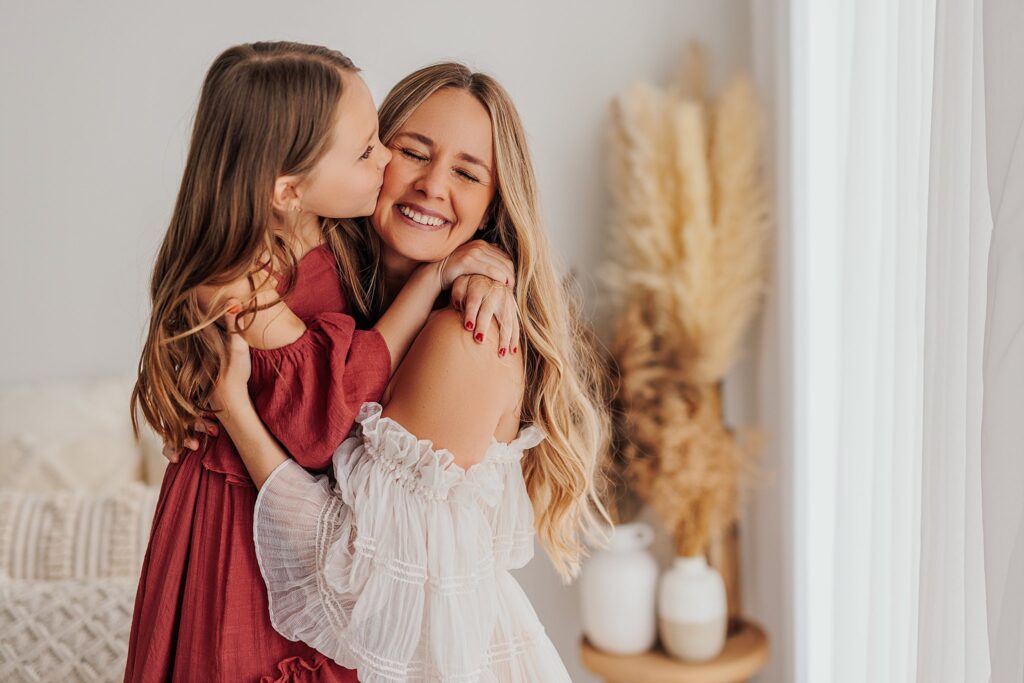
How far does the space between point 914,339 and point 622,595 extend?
1239mm

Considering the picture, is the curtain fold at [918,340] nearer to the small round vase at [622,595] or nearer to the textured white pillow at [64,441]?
the small round vase at [622,595]

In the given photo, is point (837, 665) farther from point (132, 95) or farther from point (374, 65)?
point (132, 95)

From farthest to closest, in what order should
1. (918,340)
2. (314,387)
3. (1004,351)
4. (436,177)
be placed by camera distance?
(918,340)
(436,177)
(314,387)
(1004,351)

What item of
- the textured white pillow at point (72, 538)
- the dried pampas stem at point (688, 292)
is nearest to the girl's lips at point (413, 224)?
the textured white pillow at point (72, 538)

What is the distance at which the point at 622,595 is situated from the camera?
2.51 metres

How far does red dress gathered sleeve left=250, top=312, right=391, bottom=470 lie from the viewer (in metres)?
1.18

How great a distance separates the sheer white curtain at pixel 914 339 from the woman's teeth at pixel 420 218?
67cm

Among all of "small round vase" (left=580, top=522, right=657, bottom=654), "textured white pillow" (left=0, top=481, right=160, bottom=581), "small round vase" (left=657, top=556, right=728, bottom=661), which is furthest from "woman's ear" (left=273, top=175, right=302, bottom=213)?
"small round vase" (left=657, top=556, right=728, bottom=661)

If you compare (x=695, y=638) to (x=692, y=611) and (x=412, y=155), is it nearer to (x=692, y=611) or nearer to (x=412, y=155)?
(x=692, y=611)

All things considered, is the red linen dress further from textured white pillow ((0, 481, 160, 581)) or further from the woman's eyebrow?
textured white pillow ((0, 481, 160, 581))

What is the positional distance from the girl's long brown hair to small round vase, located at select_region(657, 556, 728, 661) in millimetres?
1663

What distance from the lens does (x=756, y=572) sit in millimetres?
2746

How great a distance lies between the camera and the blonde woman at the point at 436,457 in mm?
1184

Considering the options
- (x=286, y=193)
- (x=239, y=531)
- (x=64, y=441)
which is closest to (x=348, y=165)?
(x=286, y=193)
